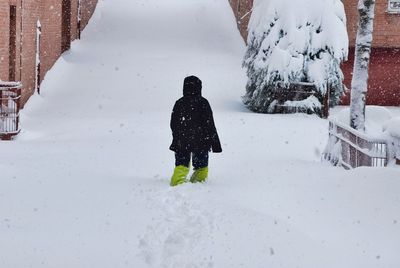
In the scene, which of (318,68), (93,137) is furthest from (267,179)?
(318,68)

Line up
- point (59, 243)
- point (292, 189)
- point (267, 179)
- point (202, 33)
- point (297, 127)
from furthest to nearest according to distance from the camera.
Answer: point (202, 33) < point (297, 127) < point (267, 179) < point (292, 189) < point (59, 243)

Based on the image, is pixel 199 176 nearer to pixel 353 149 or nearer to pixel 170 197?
pixel 170 197

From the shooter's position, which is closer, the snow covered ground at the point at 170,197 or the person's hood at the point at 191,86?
the snow covered ground at the point at 170,197

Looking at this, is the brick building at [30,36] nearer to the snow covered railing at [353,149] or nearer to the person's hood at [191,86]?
the person's hood at [191,86]

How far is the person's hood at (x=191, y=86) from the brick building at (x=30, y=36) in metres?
5.90

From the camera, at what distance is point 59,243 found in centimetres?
575

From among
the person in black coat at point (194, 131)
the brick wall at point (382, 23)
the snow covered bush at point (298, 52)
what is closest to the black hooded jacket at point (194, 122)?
the person in black coat at point (194, 131)

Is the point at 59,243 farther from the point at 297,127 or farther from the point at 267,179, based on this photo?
the point at 297,127

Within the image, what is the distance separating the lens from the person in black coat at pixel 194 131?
8.74 metres

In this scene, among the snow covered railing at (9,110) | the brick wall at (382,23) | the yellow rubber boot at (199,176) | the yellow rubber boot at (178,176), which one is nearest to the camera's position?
the yellow rubber boot at (178,176)

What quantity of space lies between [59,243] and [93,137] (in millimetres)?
7035

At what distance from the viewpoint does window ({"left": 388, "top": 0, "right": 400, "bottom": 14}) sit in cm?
2053

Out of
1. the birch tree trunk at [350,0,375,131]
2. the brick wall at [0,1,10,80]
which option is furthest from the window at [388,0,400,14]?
the brick wall at [0,1,10,80]

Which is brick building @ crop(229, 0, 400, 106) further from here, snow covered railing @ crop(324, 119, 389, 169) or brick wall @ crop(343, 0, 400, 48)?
snow covered railing @ crop(324, 119, 389, 169)
